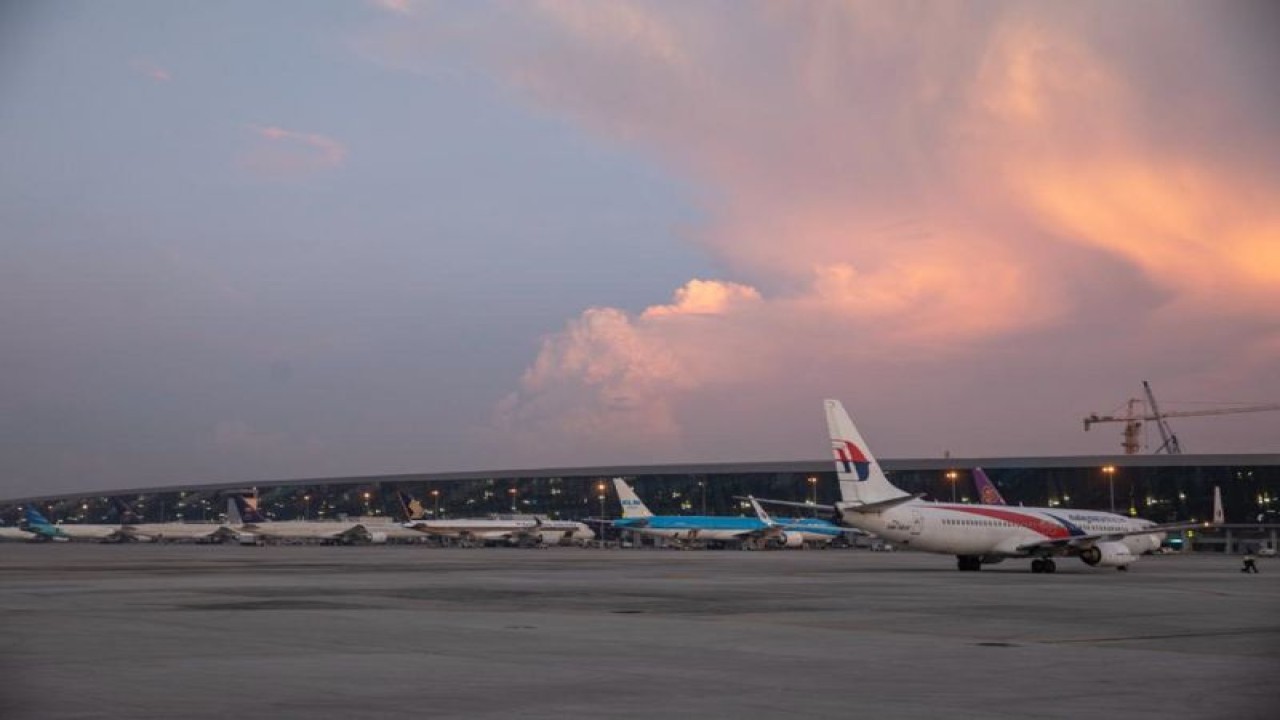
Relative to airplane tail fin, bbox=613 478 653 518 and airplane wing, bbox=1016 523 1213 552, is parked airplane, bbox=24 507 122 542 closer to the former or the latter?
airplane tail fin, bbox=613 478 653 518

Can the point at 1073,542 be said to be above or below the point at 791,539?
above

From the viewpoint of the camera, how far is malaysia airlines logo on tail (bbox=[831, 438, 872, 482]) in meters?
60.0

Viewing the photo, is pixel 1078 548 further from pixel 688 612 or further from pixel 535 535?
pixel 535 535

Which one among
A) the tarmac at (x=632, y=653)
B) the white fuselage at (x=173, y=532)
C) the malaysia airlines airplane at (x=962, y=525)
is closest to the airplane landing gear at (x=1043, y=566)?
the malaysia airlines airplane at (x=962, y=525)

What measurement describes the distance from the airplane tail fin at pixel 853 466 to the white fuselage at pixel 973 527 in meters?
0.86

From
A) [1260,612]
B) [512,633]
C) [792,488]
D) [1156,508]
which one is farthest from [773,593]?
[792,488]

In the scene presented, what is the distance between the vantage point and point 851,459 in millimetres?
60062

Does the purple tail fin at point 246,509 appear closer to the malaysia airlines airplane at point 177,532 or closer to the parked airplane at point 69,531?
the malaysia airlines airplane at point 177,532

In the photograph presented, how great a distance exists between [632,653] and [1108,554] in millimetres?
46987

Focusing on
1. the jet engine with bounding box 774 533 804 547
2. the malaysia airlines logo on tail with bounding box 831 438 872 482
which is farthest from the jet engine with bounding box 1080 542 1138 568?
the jet engine with bounding box 774 533 804 547

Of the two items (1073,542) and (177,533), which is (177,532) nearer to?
(177,533)

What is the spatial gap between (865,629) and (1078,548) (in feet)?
131

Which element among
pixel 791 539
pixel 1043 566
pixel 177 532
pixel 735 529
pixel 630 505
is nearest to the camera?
pixel 1043 566

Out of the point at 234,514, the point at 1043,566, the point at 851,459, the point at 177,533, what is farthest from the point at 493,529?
the point at 1043,566
